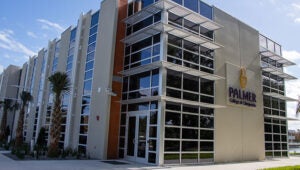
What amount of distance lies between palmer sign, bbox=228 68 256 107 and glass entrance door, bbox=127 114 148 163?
672cm

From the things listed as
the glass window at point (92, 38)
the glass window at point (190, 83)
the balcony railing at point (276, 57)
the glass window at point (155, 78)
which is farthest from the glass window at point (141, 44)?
the balcony railing at point (276, 57)

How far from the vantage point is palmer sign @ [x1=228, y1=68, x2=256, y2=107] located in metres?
18.2

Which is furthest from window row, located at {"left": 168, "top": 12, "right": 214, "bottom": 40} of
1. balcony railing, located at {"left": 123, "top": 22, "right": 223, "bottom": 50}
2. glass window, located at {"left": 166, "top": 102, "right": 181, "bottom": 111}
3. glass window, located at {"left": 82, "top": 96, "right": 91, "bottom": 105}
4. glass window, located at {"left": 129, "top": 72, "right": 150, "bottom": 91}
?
glass window, located at {"left": 82, "top": 96, "right": 91, "bottom": 105}

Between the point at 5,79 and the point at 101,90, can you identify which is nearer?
the point at 101,90

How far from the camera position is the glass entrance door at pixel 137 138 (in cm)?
1435

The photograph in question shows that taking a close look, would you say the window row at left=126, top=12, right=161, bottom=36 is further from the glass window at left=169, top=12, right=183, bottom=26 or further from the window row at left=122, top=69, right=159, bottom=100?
the window row at left=122, top=69, right=159, bottom=100

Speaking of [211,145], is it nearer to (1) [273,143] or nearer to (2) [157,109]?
(2) [157,109]

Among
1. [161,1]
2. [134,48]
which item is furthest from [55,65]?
[161,1]

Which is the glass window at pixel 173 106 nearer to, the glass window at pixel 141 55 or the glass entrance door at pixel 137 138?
the glass entrance door at pixel 137 138

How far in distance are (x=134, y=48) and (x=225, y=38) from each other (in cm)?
675

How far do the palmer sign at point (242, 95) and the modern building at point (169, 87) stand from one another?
0.07 meters

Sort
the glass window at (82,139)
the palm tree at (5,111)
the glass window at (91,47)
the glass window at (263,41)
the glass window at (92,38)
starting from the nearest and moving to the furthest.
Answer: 1. the glass window at (82,139)
2. the glass window at (91,47)
3. the glass window at (92,38)
4. the glass window at (263,41)
5. the palm tree at (5,111)

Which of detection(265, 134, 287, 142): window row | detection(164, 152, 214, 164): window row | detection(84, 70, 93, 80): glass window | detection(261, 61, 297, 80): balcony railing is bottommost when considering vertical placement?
detection(164, 152, 214, 164): window row

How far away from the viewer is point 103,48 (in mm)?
17359
